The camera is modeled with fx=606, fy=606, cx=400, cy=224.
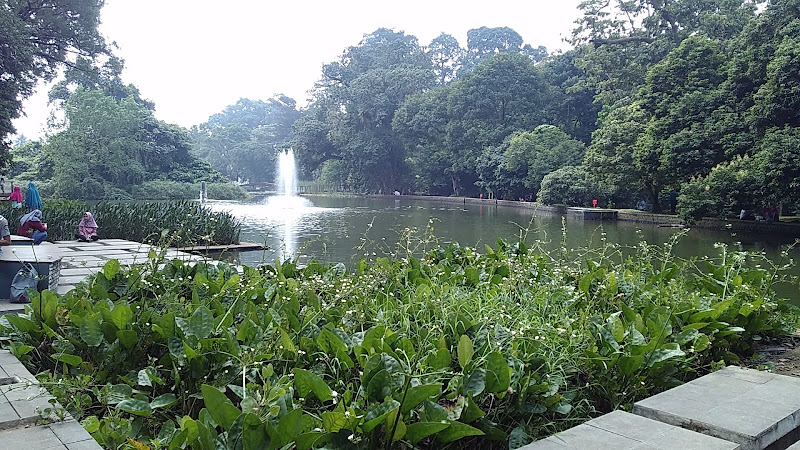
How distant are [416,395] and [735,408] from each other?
114 centimetres

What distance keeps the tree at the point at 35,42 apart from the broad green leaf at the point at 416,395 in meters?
15.1

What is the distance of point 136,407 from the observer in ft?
6.55

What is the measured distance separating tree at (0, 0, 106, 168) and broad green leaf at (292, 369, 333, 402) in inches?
583

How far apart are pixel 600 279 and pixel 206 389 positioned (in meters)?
2.56

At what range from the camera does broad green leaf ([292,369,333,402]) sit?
1878 mm

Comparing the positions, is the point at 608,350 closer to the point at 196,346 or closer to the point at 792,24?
the point at 196,346

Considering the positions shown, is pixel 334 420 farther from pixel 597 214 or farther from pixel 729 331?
pixel 597 214

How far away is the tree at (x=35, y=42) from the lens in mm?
14102

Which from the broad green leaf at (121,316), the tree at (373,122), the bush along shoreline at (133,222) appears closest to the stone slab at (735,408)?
the broad green leaf at (121,316)

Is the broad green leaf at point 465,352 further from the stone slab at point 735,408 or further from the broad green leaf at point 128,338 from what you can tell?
the broad green leaf at point 128,338

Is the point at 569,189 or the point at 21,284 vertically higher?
the point at 569,189

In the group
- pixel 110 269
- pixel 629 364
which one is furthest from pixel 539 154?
pixel 629 364

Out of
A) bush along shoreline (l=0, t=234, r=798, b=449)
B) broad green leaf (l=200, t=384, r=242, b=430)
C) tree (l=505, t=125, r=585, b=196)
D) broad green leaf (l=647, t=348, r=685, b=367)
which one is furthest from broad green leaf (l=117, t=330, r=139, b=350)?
tree (l=505, t=125, r=585, b=196)

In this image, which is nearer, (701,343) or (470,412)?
(470,412)
